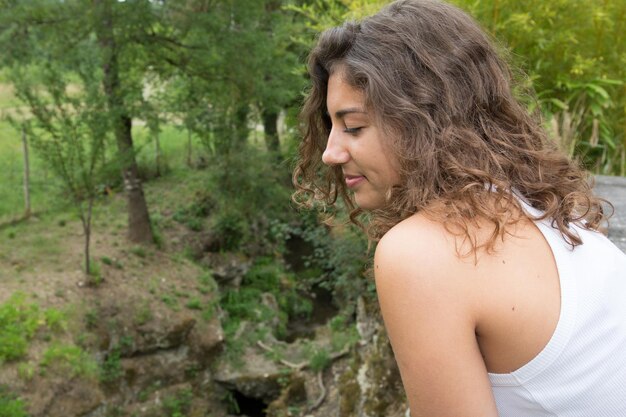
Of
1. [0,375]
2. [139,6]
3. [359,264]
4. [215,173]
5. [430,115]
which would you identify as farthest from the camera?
[215,173]

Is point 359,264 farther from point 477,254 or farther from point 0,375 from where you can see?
point 477,254

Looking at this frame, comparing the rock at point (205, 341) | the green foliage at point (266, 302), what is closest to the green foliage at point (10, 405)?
the rock at point (205, 341)

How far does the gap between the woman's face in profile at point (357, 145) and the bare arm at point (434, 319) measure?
0.28 meters

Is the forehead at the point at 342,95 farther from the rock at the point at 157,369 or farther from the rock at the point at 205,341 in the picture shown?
the rock at the point at 205,341

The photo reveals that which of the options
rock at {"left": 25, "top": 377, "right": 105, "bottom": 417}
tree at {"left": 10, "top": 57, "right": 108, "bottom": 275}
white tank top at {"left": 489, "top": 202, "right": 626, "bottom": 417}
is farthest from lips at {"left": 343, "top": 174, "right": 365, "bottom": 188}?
tree at {"left": 10, "top": 57, "right": 108, "bottom": 275}

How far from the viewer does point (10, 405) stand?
7883 mm

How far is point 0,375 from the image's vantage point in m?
8.30

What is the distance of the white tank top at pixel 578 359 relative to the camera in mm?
1292

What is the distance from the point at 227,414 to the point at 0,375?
4.01m

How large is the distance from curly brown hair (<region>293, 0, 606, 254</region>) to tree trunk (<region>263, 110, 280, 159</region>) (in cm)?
1288

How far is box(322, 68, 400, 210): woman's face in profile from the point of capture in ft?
5.09

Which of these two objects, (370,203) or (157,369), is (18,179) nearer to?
(157,369)

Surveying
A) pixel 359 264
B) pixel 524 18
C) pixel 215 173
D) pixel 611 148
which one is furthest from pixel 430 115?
pixel 215 173

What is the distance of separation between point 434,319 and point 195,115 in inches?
465
